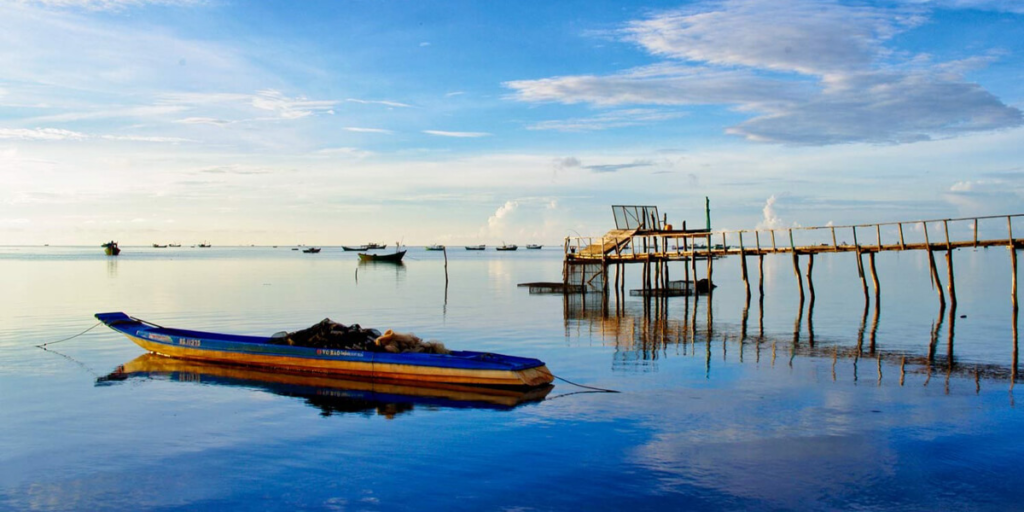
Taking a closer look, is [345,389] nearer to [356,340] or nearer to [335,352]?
[335,352]

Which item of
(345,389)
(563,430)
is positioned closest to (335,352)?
(345,389)

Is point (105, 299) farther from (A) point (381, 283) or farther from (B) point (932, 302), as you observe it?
(B) point (932, 302)

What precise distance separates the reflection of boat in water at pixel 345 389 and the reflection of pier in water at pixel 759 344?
5.48 metres

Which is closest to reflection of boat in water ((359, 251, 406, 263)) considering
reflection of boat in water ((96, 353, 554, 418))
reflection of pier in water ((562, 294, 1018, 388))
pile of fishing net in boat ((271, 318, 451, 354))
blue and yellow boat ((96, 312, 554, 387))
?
reflection of pier in water ((562, 294, 1018, 388))

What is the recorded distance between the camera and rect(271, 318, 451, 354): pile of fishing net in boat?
64.0 ft

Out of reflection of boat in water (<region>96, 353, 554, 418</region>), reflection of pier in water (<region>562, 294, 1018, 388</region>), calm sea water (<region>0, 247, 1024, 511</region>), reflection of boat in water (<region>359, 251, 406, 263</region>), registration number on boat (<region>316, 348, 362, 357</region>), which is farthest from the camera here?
reflection of boat in water (<region>359, 251, 406, 263</region>)

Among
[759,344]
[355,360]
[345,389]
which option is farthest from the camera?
[759,344]

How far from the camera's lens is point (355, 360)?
1948cm

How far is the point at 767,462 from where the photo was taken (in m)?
12.4

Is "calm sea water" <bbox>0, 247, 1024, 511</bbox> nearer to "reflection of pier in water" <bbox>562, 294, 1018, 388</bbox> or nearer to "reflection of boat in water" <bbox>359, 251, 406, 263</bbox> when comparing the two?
"reflection of pier in water" <bbox>562, 294, 1018, 388</bbox>

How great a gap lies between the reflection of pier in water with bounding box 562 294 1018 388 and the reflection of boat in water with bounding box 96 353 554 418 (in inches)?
216

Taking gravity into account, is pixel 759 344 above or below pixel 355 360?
below

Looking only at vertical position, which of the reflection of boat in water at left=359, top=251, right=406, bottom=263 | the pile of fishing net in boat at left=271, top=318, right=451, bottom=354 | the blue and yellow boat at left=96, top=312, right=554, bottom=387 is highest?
the reflection of boat in water at left=359, top=251, right=406, bottom=263

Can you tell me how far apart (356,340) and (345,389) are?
1947 mm
